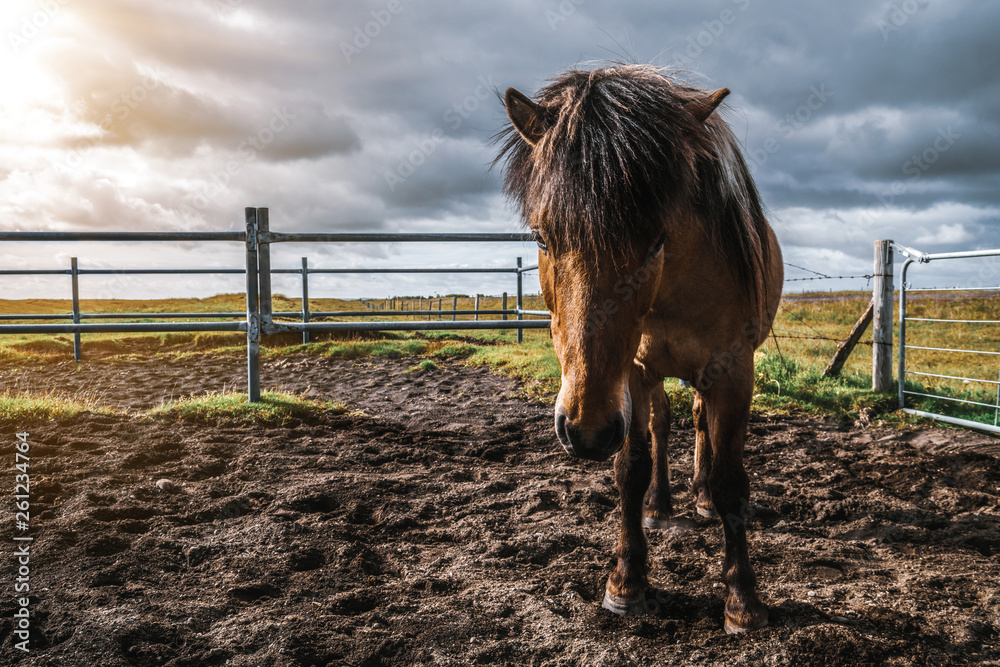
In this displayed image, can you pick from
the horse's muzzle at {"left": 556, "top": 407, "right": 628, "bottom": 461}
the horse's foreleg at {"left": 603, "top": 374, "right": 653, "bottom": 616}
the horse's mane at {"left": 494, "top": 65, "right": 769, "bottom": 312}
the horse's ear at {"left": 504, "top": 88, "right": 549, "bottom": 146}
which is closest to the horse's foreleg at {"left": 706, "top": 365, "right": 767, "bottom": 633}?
the horse's foreleg at {"left": 603, "top": 374, "right": 653, "bottom": 616}

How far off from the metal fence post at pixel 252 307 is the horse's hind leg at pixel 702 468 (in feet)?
12.2

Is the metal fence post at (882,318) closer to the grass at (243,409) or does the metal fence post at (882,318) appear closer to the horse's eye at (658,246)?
the horse's eye at (658,246)

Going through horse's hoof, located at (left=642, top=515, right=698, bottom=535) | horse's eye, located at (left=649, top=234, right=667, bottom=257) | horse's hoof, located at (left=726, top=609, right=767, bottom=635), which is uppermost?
horse's eye, located at (left=649, top=234, right=667, bottom=257)

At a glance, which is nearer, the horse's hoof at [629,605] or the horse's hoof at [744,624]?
the horse's hoof at [744,624]

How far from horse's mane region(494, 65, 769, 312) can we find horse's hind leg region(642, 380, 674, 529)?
4.02ft

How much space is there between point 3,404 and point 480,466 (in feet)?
12.1

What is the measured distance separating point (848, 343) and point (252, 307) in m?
6.21

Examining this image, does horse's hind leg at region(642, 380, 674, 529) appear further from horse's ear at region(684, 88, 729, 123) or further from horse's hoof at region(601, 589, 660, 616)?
horse's ear at region(684, 88, 729, 123)

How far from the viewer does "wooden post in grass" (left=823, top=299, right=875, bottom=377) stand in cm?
567

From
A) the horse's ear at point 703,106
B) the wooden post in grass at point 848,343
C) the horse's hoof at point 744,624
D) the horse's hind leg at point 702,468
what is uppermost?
the horse's ear at point 703,106

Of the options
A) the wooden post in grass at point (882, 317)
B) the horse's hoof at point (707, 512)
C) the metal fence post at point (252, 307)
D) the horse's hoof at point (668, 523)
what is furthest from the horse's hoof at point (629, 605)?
the wooden post in grass at point (882, 317)

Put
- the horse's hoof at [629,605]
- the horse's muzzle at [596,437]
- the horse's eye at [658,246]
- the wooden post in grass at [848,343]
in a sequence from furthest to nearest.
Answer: the wooden post in grass at [848,343]
the horse's hoof at [629,605]
the horse's eye at [658,246]
the horse's muzzle at [596,437]

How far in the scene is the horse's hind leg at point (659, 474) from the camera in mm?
2832

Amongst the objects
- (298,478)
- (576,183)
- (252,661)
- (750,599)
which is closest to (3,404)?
(298,478)
